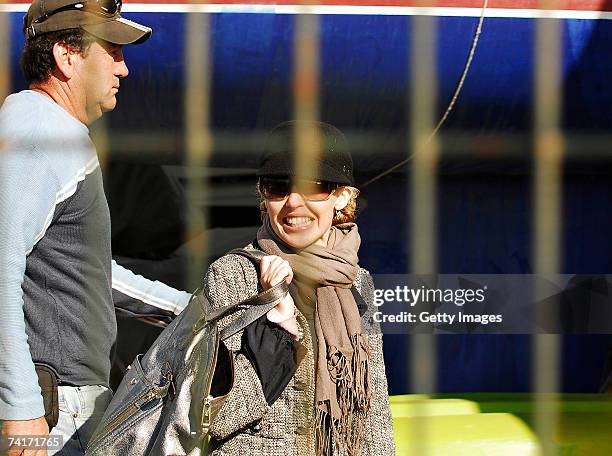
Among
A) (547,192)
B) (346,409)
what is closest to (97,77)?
(346,409)

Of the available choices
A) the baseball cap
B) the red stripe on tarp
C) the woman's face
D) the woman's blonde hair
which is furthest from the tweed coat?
the red stripe on tarp

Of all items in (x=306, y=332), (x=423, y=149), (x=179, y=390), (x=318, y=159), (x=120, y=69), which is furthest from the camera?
(x=423, y=149)

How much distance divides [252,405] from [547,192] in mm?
1074

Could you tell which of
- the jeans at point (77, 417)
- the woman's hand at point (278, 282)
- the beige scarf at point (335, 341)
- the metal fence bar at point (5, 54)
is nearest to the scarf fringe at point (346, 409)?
the beige scarf at point (335, 341)

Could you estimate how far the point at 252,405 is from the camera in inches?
66.9

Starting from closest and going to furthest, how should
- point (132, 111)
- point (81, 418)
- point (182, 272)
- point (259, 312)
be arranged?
1. point (259, 312)
2. point (81, 418)
3. point (132, 111)
4. point (182, 272)

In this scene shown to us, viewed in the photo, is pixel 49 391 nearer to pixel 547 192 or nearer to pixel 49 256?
pixel 49 256

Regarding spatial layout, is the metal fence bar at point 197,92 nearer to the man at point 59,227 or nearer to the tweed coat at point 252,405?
the man at point 59,227

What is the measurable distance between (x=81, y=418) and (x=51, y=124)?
571 millimetres

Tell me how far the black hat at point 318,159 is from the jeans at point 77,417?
1.79 feet

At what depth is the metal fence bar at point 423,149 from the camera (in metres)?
2.34

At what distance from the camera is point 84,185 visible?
1904mm

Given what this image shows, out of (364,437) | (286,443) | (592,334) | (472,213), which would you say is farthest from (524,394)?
(286,443)

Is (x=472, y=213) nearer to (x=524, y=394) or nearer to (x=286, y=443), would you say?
(x=524, y=394)
